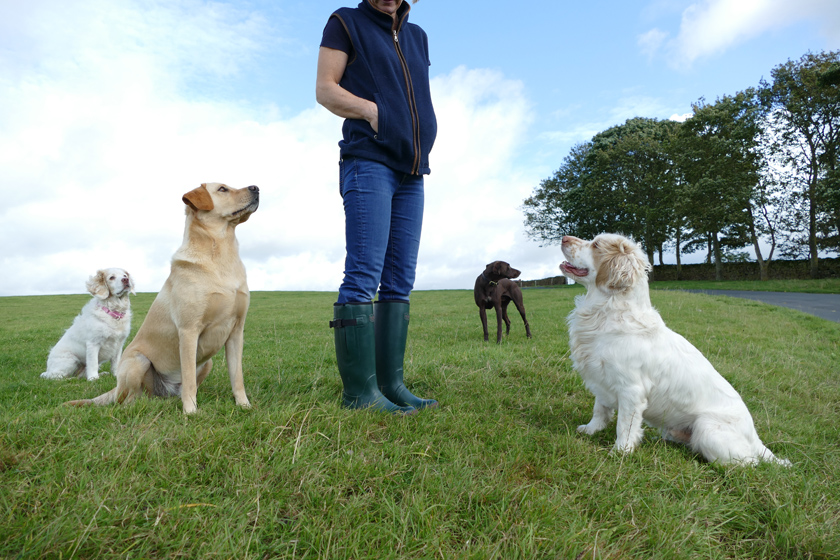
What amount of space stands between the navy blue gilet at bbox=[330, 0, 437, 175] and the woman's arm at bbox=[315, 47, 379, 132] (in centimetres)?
6

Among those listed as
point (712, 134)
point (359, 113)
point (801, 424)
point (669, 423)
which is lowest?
point (801, 424)

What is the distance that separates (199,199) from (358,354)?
1670 mm

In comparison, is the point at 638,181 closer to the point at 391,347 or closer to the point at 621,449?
the point at 391,347

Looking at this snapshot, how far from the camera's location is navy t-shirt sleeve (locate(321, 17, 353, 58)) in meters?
3.38

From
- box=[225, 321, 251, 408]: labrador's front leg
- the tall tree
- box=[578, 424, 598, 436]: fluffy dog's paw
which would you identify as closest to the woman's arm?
box=[225, 321, 251, 408]: labrador's front leg

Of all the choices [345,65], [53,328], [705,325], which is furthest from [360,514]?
[53,328]

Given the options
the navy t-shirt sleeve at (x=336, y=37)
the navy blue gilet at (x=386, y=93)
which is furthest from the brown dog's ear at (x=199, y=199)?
the navy t-shirt sleeve at (x=336, y=37)

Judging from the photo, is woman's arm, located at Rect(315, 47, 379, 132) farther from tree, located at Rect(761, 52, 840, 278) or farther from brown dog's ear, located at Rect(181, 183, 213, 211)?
tree, located at Rect(761, 52, 840, 278)

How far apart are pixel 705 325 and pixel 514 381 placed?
24.6ft

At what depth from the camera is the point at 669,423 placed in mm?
3383

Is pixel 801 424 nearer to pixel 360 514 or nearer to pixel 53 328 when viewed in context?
pixel 360 514

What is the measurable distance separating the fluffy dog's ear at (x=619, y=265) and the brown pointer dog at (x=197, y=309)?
268 cm

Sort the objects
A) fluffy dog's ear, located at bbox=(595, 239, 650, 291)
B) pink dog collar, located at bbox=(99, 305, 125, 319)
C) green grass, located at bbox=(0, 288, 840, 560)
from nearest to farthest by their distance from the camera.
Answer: green grass, located at bbox=(0, 288, 840, 560)
fluffy dog's ear, located at bbox=(595, 239, 650, 291)
pink dog collar, located at bbox=(99, 305, 125, 319)

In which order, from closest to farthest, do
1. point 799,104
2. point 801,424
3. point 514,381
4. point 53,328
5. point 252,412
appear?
point 252,412 → point 801,424 → point 514,381 → point 53,328 → point 799,104
